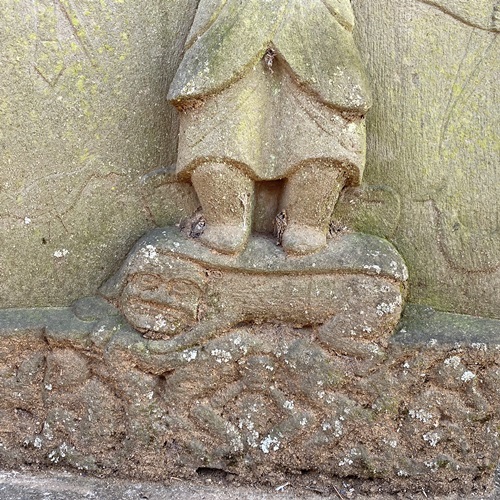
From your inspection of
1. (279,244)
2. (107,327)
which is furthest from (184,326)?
(279,244)

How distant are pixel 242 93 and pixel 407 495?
126cm

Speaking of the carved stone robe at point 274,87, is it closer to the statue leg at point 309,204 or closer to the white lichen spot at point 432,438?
the statue leg at point 309,204

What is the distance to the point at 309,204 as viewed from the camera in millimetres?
1702

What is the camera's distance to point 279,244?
1757 millimetres

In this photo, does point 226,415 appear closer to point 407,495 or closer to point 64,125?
point 407,495

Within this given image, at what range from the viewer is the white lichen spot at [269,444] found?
5.90 feet

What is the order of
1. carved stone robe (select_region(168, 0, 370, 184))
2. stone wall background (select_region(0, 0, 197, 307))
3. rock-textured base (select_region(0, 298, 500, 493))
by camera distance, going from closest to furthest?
carved stone robe (select_region(168, 0, 370, 184)) → rock-textured base (select_region(0, 298, 500, 493)) → stone wall background (select_region(0, 0, 197, 307))

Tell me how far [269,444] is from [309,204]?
0.72 meters

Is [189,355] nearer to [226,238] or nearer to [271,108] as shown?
[226,238]

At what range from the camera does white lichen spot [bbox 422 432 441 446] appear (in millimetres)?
1756

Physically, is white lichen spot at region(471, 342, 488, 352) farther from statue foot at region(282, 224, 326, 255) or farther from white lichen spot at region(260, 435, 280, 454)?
white lichen spot at region(260, 435, 280, 454)

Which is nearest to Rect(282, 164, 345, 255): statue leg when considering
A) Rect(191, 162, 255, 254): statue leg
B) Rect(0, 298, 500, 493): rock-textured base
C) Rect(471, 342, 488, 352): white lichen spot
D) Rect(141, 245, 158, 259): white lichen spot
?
Rect(191, 162, 255, 254): statue leg

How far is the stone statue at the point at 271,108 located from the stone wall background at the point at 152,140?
0.19 meters

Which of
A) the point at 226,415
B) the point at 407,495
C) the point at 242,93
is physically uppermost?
the point at 242,93
